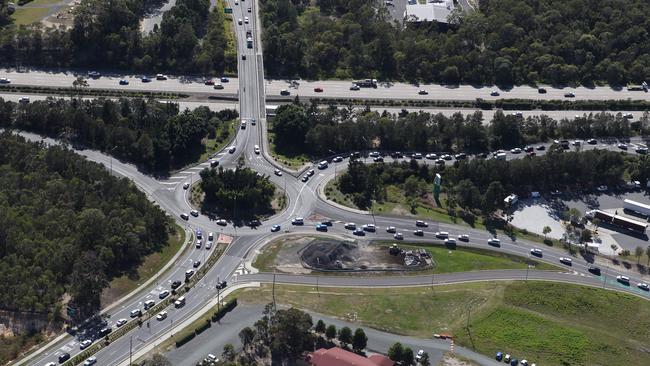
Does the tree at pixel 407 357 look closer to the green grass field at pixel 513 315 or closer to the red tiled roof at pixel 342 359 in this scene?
the red tiled roof at pixel 342 359

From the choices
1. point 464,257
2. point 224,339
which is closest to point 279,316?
point 224,339

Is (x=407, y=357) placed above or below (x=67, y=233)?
below

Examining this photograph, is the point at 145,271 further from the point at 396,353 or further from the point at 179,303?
the point at 396,353

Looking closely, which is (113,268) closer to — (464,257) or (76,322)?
(76,322)

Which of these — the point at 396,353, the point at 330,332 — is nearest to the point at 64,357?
the point at 330,332

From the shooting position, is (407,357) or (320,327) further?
(320,327)

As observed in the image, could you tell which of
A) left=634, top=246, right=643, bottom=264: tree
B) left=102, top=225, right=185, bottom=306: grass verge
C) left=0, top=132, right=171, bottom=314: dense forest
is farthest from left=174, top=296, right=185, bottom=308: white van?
left=634, top=246, right=643, bottom=264: tree
